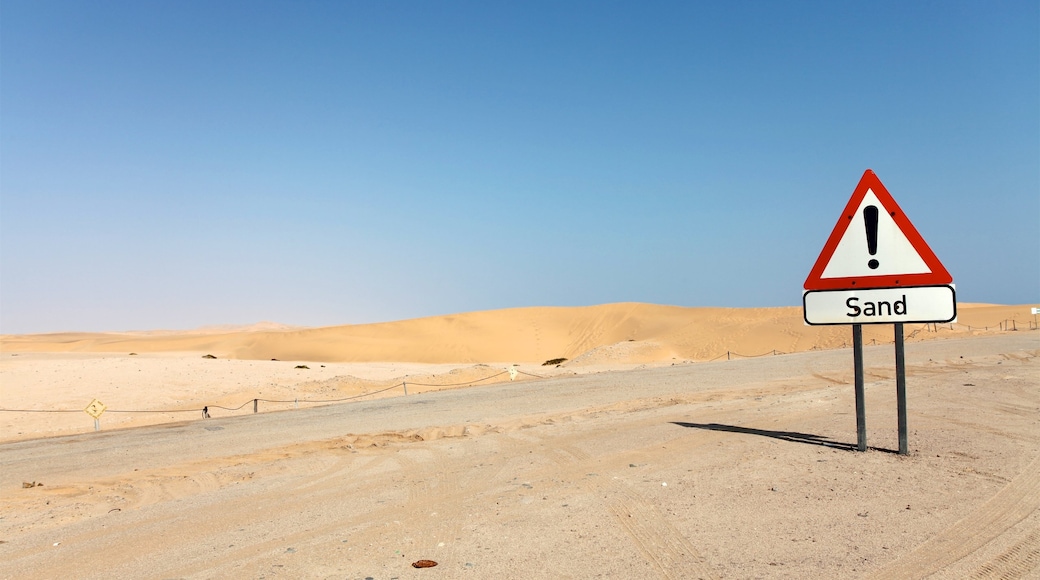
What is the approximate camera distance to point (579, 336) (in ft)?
261

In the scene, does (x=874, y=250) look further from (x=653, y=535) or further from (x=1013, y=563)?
(x=653, y=535)

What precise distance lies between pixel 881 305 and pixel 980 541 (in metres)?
3.01

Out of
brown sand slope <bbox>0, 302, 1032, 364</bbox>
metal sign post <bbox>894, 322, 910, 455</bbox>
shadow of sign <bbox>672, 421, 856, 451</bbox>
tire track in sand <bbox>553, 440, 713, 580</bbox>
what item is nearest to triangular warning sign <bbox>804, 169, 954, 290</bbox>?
metal sign post <bbox>894, 322, 910, 455</bbox>

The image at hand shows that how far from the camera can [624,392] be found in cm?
1869

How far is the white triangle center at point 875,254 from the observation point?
706cm

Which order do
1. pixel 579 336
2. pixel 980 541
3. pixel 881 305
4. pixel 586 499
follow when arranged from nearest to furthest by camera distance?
pixel 980 541, pixel 586 499, pixel 881 305, pixel 579 336

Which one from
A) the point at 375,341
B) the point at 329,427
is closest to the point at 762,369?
the point at 329,427

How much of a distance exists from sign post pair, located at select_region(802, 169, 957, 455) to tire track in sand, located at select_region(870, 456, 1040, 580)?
1472 mm

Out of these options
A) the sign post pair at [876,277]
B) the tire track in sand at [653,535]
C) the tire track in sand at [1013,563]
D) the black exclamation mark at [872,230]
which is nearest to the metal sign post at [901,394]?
the sign post pair at [876,277]

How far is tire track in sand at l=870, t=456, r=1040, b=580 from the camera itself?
4.18 m

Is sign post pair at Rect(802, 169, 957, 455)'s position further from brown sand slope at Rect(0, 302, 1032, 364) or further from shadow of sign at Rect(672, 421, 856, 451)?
brown sand slope at Rect(0, 302, 1032, 364)

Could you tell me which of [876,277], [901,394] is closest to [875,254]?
[876,277]

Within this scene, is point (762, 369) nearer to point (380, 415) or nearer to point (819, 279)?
point (380, 415)

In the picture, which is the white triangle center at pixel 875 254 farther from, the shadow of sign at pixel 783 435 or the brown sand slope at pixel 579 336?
the brown sand slope at pixel 579 336
